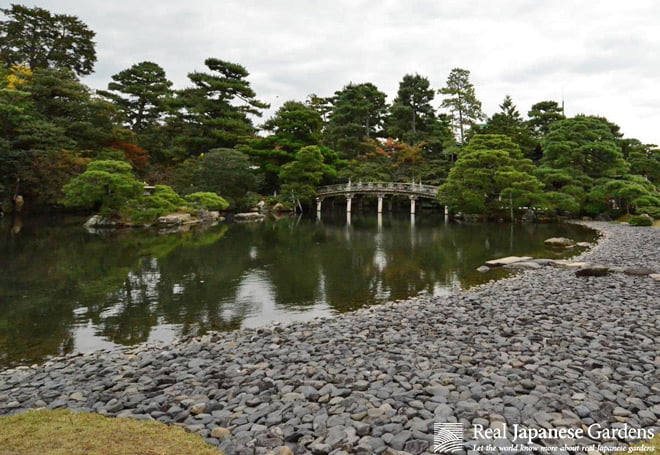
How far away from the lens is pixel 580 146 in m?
27.9

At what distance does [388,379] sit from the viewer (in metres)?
3.97

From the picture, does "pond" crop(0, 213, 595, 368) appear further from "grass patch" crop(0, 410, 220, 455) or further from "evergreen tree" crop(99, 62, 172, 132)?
"evergreen tree" crop(99, 62, 172, 132)

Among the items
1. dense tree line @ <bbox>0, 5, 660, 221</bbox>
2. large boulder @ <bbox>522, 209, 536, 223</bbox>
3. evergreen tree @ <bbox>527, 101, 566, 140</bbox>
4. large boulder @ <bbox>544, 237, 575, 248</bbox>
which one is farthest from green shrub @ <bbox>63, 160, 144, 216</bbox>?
evergreen tree @ <bbox>527, 101, 566, 140</bbox>

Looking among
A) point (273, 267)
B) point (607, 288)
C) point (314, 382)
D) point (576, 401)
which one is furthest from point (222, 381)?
point (273, 267)

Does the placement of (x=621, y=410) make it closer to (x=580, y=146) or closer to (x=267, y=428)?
(x=267, y=428)

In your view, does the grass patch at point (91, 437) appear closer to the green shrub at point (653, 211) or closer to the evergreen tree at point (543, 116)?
the green shrub at point (653, 211)

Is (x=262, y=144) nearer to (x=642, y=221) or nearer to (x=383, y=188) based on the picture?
(x=383, y=188)

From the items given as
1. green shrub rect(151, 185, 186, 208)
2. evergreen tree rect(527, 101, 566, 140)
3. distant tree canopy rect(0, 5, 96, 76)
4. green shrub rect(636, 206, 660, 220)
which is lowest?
green shrub rect(636, 206, 660, 220)

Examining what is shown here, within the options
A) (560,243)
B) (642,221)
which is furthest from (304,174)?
(642,221)

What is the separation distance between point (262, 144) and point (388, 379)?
34.7 metres

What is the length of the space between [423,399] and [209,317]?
5.10 metres

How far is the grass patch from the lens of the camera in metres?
2.88

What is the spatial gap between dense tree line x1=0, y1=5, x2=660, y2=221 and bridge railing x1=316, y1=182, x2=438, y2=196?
1.69 metres

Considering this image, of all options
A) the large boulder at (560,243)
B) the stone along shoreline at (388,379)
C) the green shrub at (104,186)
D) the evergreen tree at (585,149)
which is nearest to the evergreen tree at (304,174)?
the green shrub at (104,186)
